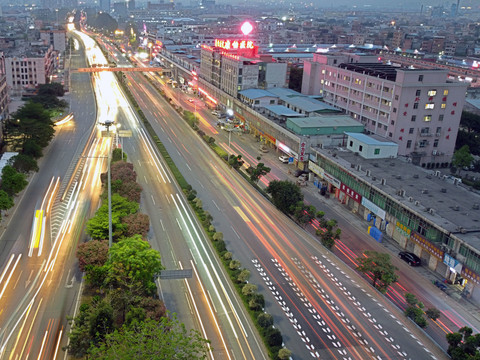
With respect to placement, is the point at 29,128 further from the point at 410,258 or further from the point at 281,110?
the point at 410,258

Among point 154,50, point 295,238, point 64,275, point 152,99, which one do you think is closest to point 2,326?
point 64,275

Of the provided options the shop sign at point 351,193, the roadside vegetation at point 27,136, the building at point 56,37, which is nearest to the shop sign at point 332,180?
the shop sign at point 351,193

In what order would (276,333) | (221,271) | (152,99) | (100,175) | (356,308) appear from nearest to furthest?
1. (276,333)
2. (356,308)
3. (221,271)
4. (100,175)
5. (152,99)

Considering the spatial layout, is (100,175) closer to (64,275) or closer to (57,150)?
(57,150)

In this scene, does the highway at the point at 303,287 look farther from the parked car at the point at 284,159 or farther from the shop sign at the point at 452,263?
the parked car at the point at 284,159

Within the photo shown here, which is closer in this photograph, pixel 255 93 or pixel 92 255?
pixel 92 255

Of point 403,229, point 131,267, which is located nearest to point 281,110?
point 403,229
